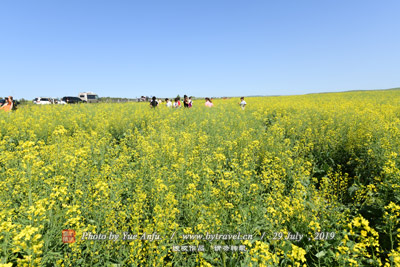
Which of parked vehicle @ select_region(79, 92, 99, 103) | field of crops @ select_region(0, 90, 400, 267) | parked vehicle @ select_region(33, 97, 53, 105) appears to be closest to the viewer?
field of crops @ select_region(0, 90, 400, 267)

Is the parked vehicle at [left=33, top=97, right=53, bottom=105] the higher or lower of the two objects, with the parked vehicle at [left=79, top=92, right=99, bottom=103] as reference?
lower

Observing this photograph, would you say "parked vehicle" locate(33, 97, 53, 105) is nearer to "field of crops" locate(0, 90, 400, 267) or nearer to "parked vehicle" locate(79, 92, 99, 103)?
"parked vehicle" locate(79, 92, 99, 103)

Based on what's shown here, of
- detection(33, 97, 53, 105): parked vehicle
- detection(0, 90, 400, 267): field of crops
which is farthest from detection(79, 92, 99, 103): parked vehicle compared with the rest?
detection(0, 90, 400, 267): field of crops

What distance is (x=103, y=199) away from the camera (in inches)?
117

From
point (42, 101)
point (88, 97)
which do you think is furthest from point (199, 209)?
point (88, 97)

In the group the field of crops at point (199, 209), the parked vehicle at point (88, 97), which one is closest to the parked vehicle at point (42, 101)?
the parked vehicle at point (88, 97)

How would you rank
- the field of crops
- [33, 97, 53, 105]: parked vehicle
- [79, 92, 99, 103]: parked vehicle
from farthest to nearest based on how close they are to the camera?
[79, 92, 99, 103]: parked vehicle → [33, 97, 53, 105]: parked vehicle → the field of crops

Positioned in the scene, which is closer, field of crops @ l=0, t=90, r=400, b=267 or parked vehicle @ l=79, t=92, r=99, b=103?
field of crops @ l=0, t=90, r=400, b=267

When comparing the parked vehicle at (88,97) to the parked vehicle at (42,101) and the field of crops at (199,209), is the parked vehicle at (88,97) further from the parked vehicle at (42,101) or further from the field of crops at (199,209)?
the field of crops at (199,209)

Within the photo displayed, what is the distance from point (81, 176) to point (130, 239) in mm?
1854

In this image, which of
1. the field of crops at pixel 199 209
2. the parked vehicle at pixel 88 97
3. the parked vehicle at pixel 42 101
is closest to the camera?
the field of crops at pixel 199 209

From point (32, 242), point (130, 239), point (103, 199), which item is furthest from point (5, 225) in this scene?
point (130, 239)

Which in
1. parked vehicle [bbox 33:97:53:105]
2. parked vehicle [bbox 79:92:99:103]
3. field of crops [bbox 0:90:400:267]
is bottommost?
field of crops [bbox 0:90:400:267]

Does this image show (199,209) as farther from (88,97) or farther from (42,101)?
(88,97)
